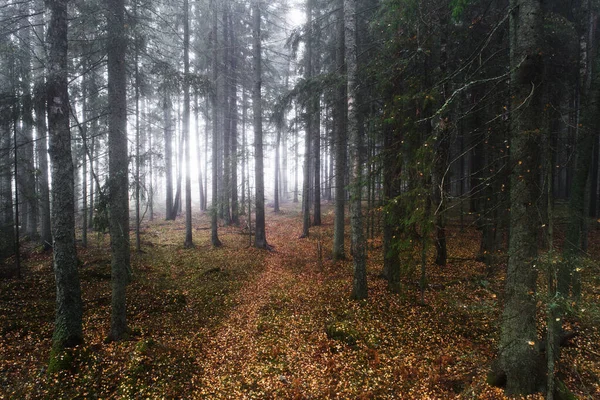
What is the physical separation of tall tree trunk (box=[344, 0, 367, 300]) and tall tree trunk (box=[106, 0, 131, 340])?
18.6 feet

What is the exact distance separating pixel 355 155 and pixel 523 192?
446 cm

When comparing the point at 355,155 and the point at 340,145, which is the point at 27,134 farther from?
the point at 355,155

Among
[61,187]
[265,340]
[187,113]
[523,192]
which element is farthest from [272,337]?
[187,113]

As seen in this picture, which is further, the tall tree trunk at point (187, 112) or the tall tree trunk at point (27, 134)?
the tall tree trunk at point (187, 112)

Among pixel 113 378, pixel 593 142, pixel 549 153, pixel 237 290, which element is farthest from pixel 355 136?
pixel 113 378

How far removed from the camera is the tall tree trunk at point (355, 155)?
752cm

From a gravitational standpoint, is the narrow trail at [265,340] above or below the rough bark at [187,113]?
below

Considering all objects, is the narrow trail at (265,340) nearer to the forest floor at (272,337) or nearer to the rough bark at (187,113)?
the forest floor at (272,337)

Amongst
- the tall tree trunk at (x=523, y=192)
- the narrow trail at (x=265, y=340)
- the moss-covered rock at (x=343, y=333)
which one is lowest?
the narrow trail at (x=265, y=340)

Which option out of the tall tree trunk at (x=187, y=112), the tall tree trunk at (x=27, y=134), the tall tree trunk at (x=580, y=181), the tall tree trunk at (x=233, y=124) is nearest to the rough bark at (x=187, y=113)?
the tall tree trunk at (x=187, y=112)

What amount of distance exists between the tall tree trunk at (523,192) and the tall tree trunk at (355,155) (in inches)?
147

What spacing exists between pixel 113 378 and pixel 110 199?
3.65 meters

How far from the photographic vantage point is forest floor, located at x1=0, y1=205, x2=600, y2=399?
4859 millimetres

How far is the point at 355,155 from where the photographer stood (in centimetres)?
800
